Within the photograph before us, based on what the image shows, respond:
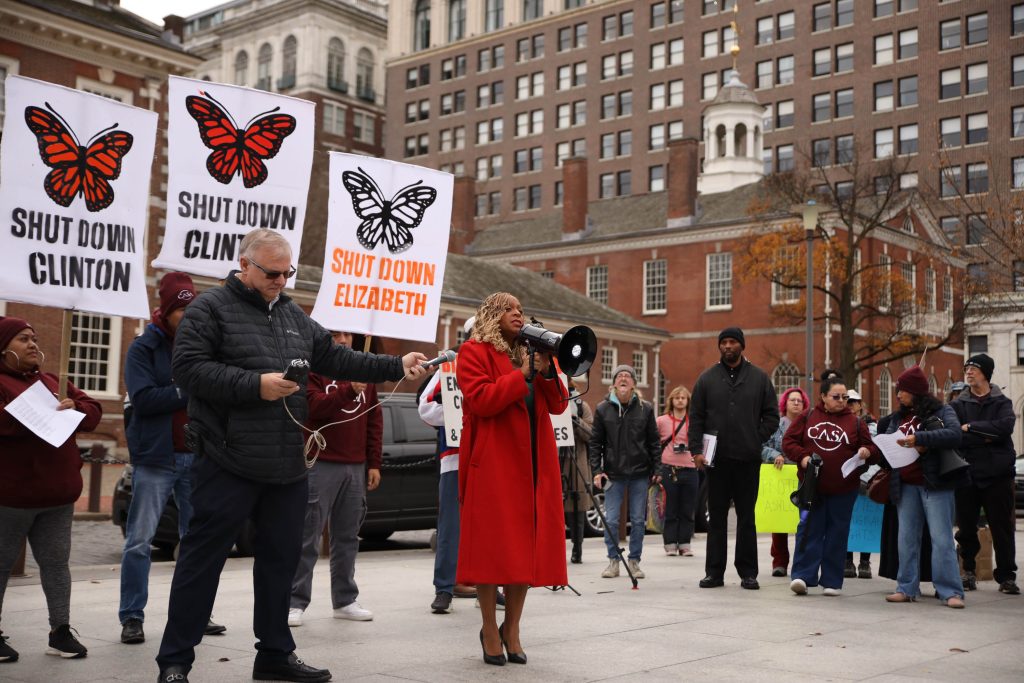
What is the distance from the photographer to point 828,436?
1020 cm

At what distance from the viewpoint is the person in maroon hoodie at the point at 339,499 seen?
7.89 m

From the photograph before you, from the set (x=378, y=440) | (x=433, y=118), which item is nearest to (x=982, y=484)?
(x=378, y=440)

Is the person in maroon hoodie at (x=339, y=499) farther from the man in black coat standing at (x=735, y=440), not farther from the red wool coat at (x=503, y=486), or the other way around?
the man in black coat standing at (x=735, y=440)

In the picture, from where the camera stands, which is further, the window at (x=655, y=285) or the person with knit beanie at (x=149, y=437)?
the window at (x=655, y=285)

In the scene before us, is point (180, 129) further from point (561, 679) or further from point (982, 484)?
point (982, 484)

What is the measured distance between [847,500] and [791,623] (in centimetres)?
224

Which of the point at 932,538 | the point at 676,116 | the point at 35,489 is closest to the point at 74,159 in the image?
the point at 35,489

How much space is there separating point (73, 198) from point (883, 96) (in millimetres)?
66702

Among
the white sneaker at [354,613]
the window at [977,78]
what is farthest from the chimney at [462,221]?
the white sneaker at [354,613]

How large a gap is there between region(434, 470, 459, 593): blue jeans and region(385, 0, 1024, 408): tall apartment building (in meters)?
40.1

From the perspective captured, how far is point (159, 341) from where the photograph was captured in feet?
23.2

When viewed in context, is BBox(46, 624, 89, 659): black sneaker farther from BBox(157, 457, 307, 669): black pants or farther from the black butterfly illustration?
the black butterfly illustration

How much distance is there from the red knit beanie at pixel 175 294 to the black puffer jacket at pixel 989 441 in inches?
277

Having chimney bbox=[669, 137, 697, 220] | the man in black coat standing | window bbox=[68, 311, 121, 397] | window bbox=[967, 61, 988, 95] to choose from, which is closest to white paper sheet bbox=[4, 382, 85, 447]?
the man in black coat standing
